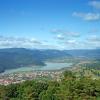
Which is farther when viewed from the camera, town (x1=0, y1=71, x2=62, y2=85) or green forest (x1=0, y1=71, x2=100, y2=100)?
town (x1=0, y1=71, x2=62, y2=85)

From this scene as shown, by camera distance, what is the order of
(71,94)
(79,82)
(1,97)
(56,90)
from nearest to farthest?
1. (71,94)
2. (79,82)
3. (56,90)
4. (1,97)

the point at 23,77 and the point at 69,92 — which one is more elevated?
the point at 69,92

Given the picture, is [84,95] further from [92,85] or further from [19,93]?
[19,93]

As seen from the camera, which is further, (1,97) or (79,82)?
(1,97)

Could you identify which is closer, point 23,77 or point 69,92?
point 69,92

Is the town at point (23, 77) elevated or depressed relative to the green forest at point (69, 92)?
depressed

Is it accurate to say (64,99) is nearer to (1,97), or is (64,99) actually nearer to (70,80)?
(70,80)

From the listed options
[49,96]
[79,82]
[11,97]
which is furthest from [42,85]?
[79,82]

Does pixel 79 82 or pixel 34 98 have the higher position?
pixel 79 82

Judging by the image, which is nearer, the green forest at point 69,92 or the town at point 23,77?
the green forest at point 69,92

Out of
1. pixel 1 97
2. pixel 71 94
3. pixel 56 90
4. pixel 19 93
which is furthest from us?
pixel 19 93

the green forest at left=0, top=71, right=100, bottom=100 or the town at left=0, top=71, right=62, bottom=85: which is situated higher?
the green forest at left=0, top=71, right=100, bottom=100
